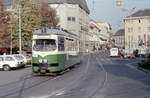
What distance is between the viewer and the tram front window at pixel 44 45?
17212 millimetres

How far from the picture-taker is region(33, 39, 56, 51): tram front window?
1721 cm

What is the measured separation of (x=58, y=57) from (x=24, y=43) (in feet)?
82.3

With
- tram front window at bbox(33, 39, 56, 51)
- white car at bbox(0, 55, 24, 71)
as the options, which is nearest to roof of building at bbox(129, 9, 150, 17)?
white car at bbox(0, 55, 24, 71)

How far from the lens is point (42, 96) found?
1009 cm

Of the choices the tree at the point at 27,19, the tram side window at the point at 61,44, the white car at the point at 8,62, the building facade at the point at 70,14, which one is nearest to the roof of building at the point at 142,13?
the building facade at the point at 70,14

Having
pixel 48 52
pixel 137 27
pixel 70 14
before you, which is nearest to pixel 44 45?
pixel 48 52

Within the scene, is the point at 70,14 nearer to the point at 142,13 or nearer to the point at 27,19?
the point at 142,13

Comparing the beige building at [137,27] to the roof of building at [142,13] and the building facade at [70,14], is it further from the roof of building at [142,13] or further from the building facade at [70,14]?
the building facade at [70,14]

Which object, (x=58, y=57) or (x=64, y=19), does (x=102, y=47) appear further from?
(x=58, y=57)

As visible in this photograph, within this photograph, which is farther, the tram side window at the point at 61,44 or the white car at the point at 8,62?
the white car at the point at 8,62

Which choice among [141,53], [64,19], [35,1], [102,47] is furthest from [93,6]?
[102,47]

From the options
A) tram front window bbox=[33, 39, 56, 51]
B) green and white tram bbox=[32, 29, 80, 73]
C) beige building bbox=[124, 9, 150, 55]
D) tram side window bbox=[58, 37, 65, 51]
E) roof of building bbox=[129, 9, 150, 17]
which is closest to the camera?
green and white tram bbox=[32, 29, 80, 73]

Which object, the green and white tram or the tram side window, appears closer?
the green and white tram

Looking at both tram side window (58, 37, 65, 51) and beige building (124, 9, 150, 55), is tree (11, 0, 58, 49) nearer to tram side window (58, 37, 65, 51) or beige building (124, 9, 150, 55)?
tram side window (58, 37, 65, 51)
